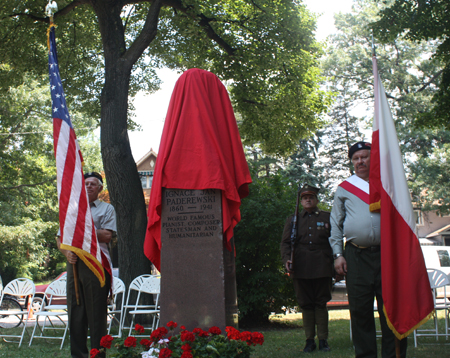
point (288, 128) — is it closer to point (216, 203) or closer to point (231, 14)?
point (231, 14)

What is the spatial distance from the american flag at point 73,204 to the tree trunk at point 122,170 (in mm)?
3799

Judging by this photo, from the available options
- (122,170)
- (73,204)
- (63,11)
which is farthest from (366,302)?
(63,11)

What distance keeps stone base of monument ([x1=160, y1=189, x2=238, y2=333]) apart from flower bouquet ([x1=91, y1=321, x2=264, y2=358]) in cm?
43

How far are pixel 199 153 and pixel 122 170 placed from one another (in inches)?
194

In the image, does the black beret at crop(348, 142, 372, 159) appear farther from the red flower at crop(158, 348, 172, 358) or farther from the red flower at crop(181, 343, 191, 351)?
the red flower at crop(158, 348, 172, 358)

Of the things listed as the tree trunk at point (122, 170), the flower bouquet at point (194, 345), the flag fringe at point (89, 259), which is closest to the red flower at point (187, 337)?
the flower bouquet at point (194, 345)

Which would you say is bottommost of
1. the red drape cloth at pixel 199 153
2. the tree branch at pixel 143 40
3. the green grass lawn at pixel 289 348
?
the green grass lawn at pixel 289 348

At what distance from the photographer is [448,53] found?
397 inches

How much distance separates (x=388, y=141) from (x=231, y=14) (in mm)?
9878

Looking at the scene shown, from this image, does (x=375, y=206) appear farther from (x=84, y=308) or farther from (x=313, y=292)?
(x=84, y=308)

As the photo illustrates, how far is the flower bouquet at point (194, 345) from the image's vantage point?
3365 mm

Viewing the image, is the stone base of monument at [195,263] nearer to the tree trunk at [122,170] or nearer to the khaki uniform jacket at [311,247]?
the khaki uniform jacket at [311,247]

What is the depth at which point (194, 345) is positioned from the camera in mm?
3451

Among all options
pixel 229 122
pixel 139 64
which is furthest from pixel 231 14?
pixel 229 122
